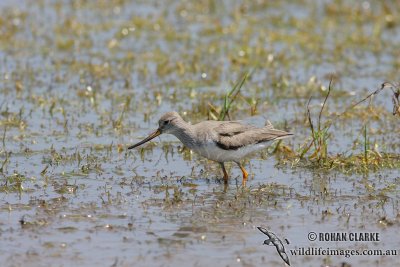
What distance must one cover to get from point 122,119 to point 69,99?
1.37 meters

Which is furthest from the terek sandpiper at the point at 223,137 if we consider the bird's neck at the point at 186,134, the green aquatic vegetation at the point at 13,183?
the green aquatic vegetation at the point at 13,183

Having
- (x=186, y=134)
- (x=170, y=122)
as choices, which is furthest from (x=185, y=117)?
(x=186, y=134)

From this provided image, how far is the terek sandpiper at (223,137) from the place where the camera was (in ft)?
33.7

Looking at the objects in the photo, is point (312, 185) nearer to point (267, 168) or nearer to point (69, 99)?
point (267, 168)

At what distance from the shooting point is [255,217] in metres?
9.16

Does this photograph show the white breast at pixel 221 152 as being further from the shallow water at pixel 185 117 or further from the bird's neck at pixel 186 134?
the shallow water at pixel 185 117

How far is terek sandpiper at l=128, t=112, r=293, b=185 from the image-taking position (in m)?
10.3

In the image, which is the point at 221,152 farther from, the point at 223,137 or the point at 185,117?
the point at 185,117

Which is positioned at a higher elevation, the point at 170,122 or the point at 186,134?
the point at 170,122

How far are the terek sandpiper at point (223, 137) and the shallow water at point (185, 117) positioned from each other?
0.39 meters

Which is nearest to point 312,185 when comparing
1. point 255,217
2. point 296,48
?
point 255,217

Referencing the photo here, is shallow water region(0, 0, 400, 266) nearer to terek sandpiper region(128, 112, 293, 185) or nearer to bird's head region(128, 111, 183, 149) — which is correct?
terek sandpiper region(128, 112, 293, 185)

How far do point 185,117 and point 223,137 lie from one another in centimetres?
294

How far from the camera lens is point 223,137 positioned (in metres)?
10.3
